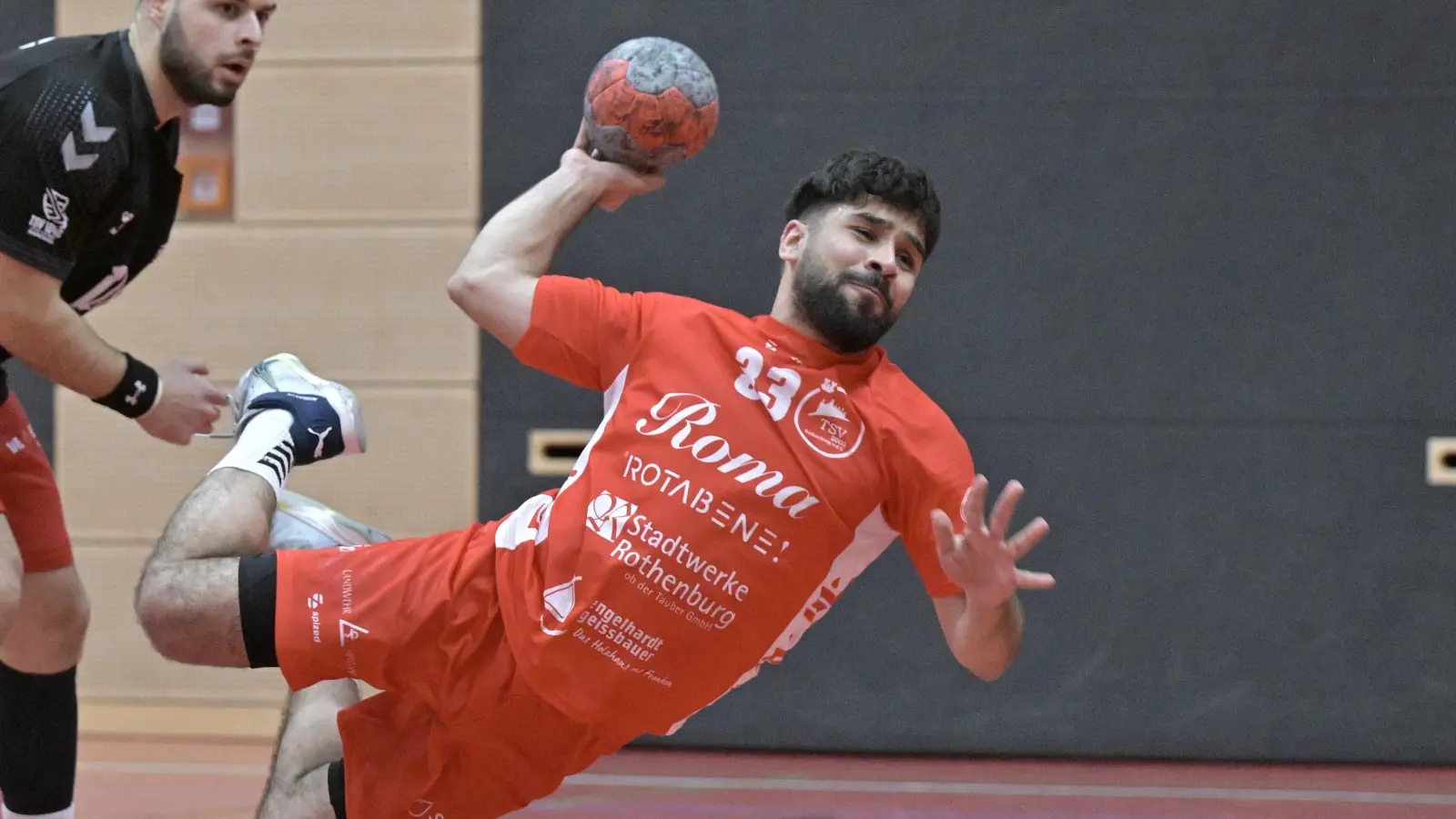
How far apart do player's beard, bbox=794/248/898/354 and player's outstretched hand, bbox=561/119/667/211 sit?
0.37 m

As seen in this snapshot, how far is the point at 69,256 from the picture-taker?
2635 mm

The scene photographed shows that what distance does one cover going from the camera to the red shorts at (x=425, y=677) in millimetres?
2350

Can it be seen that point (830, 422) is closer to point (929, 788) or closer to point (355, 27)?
point (929, 788)

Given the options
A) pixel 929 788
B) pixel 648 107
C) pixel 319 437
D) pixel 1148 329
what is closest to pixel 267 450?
pixel 319 437

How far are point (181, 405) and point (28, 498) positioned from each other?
0.35m

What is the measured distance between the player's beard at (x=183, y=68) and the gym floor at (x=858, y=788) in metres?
1.90

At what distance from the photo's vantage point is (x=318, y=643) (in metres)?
2.35

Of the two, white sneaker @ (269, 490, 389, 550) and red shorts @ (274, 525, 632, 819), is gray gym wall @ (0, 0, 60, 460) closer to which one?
white sneaker @ (269, 490, 389, 550)

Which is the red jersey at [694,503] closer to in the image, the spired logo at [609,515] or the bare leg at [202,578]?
the spired logo at [609,515]

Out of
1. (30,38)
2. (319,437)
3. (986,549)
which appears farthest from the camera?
(30,38)

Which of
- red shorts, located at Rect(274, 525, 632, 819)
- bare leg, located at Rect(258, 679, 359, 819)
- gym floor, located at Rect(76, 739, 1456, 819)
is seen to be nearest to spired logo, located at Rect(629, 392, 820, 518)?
red shorts, located at Rect(274, 525, 632, 819)

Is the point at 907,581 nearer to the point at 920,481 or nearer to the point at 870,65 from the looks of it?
the point at 870,65

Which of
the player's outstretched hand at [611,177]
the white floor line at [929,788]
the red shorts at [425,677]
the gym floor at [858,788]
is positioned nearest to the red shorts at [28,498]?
the red shorts at [425,677]

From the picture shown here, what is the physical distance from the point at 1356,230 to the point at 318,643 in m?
3.36
